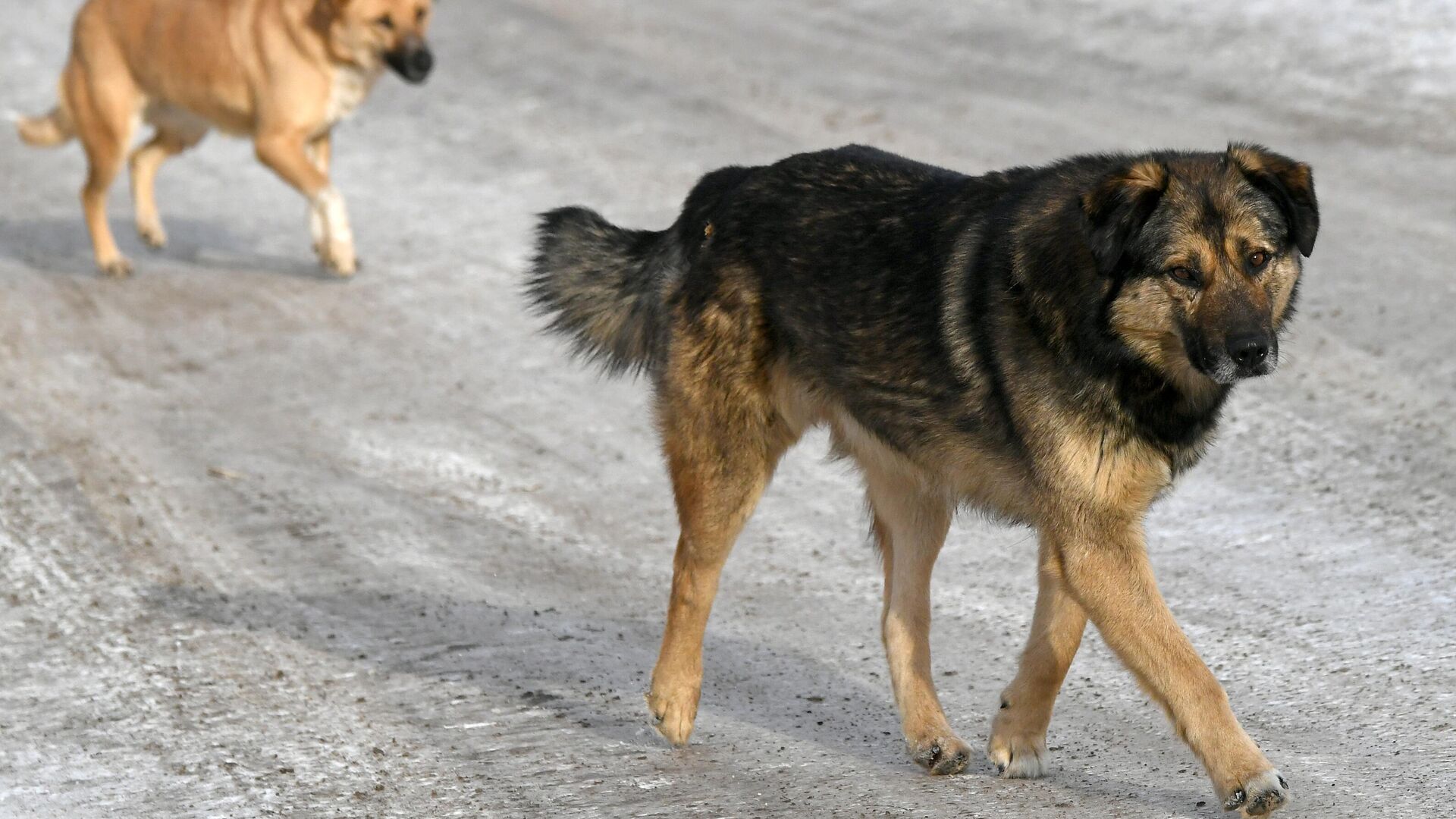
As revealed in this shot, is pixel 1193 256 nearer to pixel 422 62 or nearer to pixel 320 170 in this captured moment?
pixel 422 62

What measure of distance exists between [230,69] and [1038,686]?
8.12 meters

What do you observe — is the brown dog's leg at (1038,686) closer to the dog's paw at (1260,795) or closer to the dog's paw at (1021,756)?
the dog's paw at (1021,756)

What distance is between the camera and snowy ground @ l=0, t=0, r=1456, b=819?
5027mm

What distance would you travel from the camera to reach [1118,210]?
14.3 feet

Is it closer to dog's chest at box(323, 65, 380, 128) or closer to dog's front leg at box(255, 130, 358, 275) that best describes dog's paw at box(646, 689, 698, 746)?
dog's front leg at box(255, 130, 358, 275)

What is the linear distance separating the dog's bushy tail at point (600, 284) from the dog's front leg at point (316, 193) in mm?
4988

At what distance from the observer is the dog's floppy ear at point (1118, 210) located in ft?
14.3

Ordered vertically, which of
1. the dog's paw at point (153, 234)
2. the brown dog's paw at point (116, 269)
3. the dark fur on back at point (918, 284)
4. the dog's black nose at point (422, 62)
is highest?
the dark fur on back at point (918, 284)

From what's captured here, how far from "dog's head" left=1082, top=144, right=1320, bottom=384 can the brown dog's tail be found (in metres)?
9.10

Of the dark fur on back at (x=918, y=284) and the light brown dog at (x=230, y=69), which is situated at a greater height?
the dark fur on back at (x=918, y=284)

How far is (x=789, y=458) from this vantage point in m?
7.86

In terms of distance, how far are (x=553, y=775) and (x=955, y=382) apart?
5.48 ft

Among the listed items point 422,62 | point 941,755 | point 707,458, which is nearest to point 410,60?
point 422,62

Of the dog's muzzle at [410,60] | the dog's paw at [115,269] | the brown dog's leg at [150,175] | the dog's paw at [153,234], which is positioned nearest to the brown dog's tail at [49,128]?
the brown dog's leg at [150,175]
